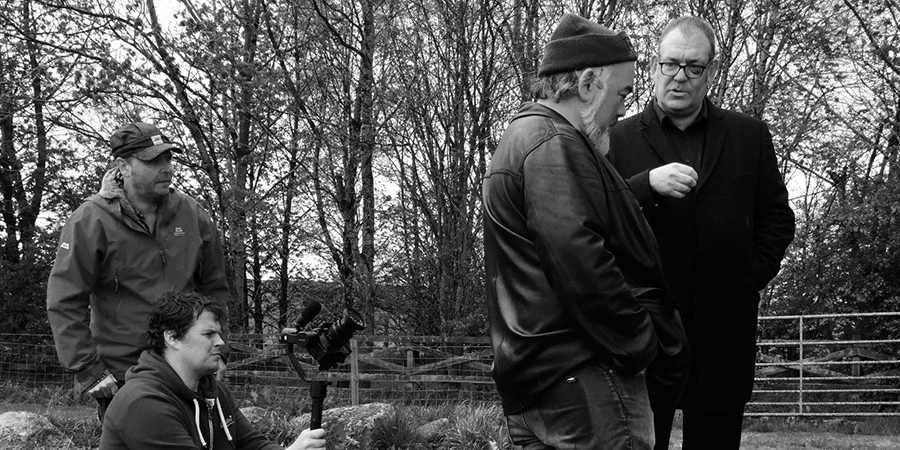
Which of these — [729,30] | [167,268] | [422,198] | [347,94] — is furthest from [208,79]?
[167,268]

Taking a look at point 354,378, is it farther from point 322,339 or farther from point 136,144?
point 322,339

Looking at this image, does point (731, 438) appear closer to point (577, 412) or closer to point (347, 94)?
point (577, 412)

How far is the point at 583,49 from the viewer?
2809mm

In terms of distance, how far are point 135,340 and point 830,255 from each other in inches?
441

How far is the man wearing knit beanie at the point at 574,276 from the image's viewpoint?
251 centimetres

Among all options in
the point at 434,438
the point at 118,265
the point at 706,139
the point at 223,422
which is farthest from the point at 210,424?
the point at 434,438

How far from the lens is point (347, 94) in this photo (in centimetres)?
1407

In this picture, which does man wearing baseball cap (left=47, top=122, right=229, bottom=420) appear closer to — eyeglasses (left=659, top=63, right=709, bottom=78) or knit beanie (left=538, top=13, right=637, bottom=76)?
knit beanie (left=538, top=13, right=637, bottom=76)

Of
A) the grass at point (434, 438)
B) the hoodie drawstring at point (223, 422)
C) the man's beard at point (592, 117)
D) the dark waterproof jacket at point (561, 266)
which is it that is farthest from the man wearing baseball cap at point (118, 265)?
the grass at point (434, 438)

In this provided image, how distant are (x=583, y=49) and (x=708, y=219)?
887mm

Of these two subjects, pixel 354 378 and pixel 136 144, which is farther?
pixel 354 378

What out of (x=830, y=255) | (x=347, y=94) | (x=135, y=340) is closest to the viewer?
(x=135, y=340)

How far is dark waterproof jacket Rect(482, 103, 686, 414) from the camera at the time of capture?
2.50 m

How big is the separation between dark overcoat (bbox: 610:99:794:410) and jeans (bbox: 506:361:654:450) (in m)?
0.77
